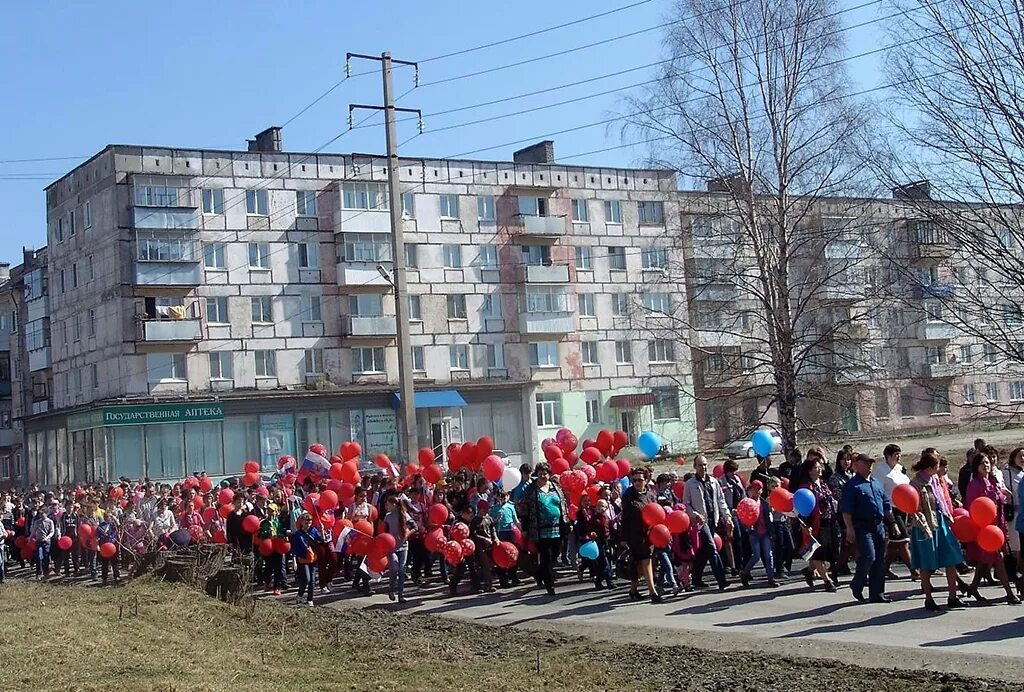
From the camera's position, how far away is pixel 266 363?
182 feet

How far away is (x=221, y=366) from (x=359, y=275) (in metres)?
7.47

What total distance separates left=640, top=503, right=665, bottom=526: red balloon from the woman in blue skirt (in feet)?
10.5

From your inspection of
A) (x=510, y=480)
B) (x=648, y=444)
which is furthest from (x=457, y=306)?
(x=510, y=480)

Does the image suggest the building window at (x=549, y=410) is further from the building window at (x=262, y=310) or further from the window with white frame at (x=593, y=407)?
the building window at (x=262, y=310)

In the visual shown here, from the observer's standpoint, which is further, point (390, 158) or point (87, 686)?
point (390, 158)

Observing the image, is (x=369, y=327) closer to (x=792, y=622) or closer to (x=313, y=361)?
(x=313, y=361)

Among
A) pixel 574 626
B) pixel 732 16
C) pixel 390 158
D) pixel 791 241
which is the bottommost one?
pixel 574 626

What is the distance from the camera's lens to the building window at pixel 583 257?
2467 inches

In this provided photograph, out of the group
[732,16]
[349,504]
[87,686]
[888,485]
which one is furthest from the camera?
[732,16]

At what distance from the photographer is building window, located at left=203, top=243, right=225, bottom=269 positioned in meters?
54.8

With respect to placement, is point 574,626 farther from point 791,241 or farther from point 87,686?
point 791,241

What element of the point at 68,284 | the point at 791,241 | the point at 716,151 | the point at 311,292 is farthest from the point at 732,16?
the point at 68,284

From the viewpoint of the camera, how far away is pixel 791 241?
29906 mm

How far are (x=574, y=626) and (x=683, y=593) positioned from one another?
2.47m
